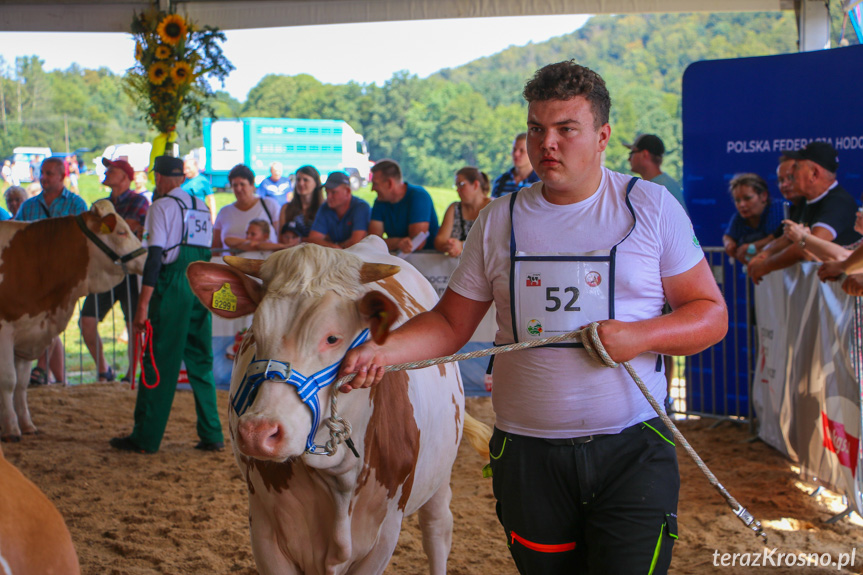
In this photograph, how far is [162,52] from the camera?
7805mm

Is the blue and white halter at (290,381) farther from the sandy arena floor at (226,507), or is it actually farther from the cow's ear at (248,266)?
the sandy arena floor at (226,507)

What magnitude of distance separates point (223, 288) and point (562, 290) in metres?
1.05

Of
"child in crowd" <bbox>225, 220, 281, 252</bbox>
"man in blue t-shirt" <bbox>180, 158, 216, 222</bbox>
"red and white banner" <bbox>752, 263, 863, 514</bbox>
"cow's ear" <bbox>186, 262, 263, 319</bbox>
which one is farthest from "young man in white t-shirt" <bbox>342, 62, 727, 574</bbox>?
"man in blue t-shirt" <bbox>180, 158, 216, 222</bbox>

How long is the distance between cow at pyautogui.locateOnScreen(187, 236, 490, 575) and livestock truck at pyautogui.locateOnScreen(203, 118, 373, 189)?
24.8m

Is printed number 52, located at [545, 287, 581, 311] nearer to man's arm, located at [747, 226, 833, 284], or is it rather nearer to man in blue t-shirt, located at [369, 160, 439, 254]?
man's arm, located at [747, 226, 833, 284]

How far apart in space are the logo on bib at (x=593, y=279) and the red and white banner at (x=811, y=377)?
280 centimetres

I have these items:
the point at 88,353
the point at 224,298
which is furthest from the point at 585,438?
the point at 88,353

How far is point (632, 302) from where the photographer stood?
2.00 metres

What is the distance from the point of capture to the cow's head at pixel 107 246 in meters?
6.07

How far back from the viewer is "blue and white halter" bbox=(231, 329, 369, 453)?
2.02 m

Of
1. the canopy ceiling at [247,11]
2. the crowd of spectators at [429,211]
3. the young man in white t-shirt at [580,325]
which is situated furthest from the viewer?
the canopy ceiling at [247,11]

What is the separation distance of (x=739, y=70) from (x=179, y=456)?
18.6 feet

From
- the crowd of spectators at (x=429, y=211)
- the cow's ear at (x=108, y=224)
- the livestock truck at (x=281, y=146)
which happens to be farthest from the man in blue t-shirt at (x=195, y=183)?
the livestock truck at (x=281, y=146)

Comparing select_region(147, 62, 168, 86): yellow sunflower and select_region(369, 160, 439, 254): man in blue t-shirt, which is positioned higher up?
select_region(147, 62, 168, 86): yellow sunflower
